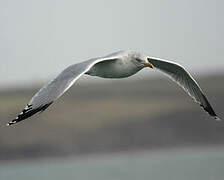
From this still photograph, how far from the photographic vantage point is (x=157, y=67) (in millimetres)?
8445

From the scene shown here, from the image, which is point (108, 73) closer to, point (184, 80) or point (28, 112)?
point (184, 80)

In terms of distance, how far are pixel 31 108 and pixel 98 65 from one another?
46.3 inches

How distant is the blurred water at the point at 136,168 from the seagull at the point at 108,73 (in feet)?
23.3

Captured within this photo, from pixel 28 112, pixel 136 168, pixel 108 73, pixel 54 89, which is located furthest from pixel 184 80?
pixel 136 168

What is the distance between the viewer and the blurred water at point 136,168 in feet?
60.5

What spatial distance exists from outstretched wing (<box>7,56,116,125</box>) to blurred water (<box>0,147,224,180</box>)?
863 cm

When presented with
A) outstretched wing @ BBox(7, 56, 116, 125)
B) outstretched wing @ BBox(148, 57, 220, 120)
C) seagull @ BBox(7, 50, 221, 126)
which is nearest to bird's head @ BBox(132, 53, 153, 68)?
seagull @ BBox(7, 50, 221, 126)

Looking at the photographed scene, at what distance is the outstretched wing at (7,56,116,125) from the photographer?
6.51 meters

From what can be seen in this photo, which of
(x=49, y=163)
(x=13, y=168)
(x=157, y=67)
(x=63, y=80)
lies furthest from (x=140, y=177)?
(x=63, y=80)

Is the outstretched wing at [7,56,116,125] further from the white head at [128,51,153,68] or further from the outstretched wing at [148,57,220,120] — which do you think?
the outstretched wing at [148,57,220,120]

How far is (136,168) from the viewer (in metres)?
21.4

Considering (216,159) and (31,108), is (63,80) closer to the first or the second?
(31,108)

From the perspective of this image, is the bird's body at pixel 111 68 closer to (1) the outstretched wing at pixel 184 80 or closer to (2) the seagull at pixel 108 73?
(2) the seagull at pixel 108 73

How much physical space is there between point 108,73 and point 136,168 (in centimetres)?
A: 1398
